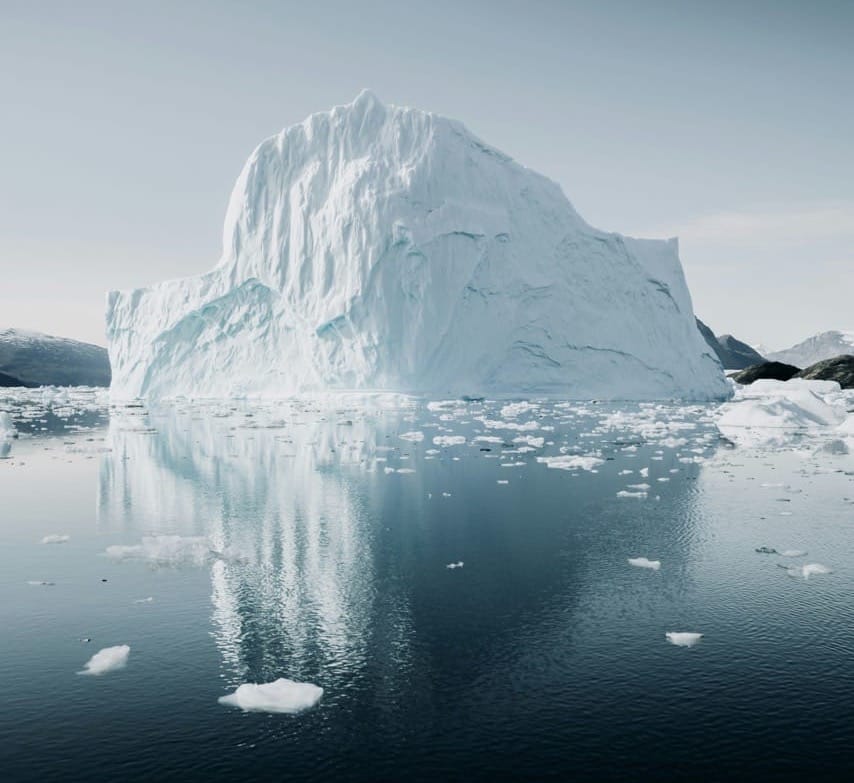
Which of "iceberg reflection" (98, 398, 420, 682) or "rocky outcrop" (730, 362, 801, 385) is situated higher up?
"rocky outcrop" (730, 362, 801, 385)

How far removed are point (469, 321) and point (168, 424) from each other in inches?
725

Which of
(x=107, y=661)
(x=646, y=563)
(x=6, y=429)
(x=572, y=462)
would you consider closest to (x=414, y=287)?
(x=6, y=429)

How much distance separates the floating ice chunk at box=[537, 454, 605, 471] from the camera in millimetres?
21219

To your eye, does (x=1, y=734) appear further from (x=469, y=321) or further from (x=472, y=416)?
(x=469, y=321)

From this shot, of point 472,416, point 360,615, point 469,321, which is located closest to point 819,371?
point 469,321

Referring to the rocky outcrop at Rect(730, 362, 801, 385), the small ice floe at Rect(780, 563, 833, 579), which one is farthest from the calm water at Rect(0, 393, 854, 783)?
the rocky outcrop at Rect(730, 362, 801, 385)

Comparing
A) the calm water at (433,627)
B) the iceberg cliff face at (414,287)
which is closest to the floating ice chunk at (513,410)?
the iceberg cliff face at (414,287)

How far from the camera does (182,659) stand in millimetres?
8109

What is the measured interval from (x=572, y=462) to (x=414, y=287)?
80.0ft

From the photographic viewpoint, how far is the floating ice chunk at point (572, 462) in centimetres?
2122

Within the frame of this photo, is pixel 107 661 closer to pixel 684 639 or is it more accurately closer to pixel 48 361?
pixel 684 639

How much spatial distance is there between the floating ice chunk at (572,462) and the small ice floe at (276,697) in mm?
14862

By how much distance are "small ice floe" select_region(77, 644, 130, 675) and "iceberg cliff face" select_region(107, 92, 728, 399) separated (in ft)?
117

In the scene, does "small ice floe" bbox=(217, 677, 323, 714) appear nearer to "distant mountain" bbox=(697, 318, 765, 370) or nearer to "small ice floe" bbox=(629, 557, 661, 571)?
"small ice floe" bbox=(629, 557, 661, 571)
